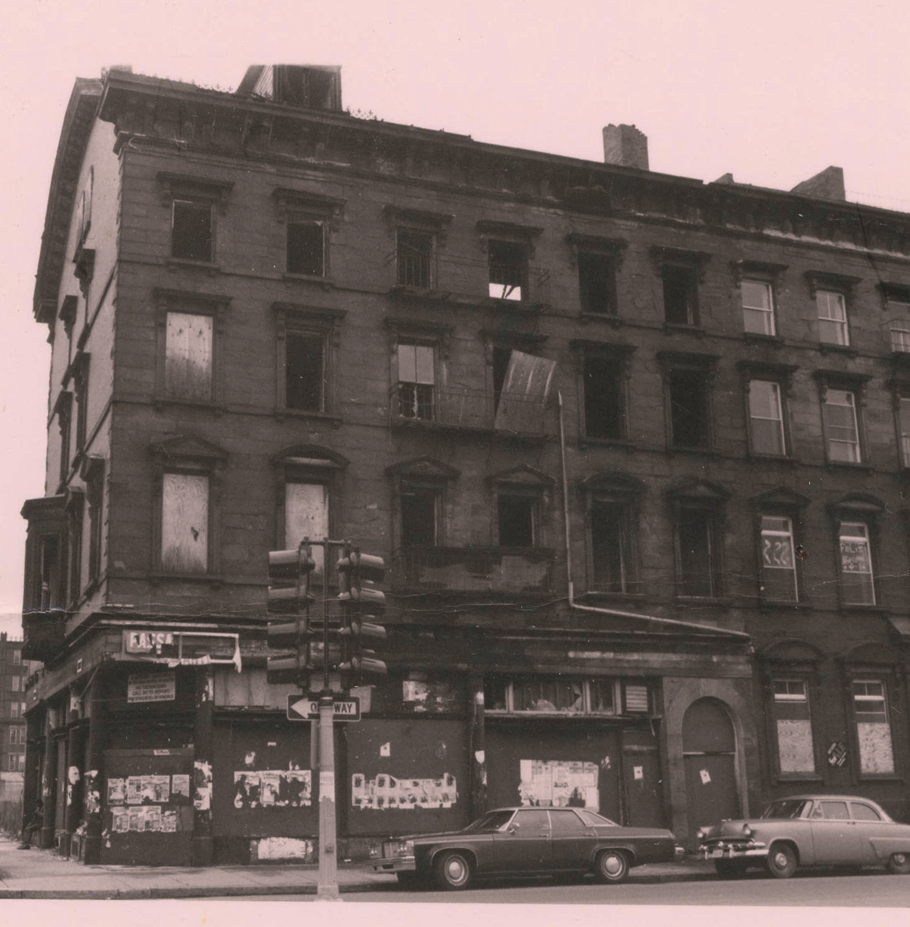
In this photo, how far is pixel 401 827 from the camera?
86.7ft

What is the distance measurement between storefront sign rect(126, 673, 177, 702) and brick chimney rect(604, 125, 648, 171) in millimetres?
18072

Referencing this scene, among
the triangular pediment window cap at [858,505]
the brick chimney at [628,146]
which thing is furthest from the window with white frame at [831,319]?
the brick chimney at [628,146]

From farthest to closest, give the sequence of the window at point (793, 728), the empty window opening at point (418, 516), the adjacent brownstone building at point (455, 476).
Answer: the window at point (793, 728) → the empty window opening at point (418, 516) → the adjacent brownstone building at point (455, 476)

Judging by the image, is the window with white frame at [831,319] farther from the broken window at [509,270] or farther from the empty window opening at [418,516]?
the empty window opening at [418,516]

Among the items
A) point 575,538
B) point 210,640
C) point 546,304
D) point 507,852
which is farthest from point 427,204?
point 507,852

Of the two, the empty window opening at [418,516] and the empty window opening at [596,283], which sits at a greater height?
the empty window opening at [596,283]

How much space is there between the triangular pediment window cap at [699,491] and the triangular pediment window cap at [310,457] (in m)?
8.42

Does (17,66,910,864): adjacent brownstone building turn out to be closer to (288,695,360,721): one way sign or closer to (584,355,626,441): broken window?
(584,355,626,441): broken window

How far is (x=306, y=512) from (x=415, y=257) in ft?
22.9

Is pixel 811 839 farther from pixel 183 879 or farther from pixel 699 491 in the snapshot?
pixel 183 879

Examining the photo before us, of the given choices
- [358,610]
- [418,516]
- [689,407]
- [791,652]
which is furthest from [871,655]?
[358,610]

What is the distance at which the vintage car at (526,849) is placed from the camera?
20.0 metres

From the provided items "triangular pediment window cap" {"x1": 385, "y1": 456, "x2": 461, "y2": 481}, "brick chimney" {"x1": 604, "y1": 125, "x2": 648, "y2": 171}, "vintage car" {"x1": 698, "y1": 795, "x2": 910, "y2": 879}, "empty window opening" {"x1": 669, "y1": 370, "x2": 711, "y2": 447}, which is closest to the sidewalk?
"vintage car" {"x1": 698, "y1": 795, "x2": 910, "y2": 879}

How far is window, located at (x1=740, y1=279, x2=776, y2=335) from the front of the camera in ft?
108
